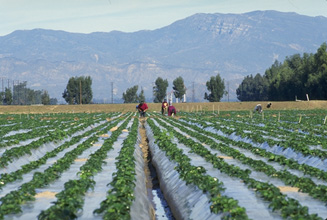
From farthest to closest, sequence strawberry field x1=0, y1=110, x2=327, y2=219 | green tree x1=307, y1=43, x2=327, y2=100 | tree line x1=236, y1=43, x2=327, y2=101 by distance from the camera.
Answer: tree line x1=236, y1=43, x2=327, y2=101 → green tree x1=307, y1=43, x2=327, y2=100 → strawberry field x1=0, y1=110, x2=327, y2=219

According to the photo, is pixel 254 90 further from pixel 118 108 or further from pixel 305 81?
pixel 118 108

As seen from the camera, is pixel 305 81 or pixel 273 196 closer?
pixel 273 196

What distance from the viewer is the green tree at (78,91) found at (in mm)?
147000

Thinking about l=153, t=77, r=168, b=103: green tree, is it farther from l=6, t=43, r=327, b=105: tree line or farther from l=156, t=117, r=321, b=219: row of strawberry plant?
l=156, t=117, r=321, b=219: row of strawberry plant

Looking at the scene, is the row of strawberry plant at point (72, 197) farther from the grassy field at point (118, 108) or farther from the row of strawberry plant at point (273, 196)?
the grassy field at point (118, 108)

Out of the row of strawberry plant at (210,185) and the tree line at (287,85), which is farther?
the tree line at (287,85)

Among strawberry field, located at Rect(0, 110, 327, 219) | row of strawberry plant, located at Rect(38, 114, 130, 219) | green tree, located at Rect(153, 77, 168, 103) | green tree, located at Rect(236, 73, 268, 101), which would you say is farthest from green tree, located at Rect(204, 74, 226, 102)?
row of strawberry plant, located at Rect(38, 114, 130, 219)

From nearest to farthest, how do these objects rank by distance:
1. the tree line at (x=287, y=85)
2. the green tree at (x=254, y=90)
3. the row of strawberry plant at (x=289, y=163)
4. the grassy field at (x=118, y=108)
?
1. the row of strawberry plant at (x=289, y=163)
2. the tree line at (x=287, y=85)
3. the grassy field at (x=118, y=108)
4. the green tree at (x=254, y=90)

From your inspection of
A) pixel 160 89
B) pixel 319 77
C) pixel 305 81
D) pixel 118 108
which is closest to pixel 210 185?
pixel 319 77

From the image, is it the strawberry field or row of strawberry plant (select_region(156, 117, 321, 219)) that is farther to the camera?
the strawberry field

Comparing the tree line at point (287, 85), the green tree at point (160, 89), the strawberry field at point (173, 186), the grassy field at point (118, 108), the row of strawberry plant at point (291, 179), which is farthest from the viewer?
the green tree at point (160, 89)

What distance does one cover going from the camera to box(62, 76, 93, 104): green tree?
147000mm

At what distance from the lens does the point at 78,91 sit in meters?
147

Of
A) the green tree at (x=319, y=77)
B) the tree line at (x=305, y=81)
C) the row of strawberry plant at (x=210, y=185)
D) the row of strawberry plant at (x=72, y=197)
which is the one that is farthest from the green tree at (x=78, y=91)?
the row of strawberry plant at (x=72, y=197)
